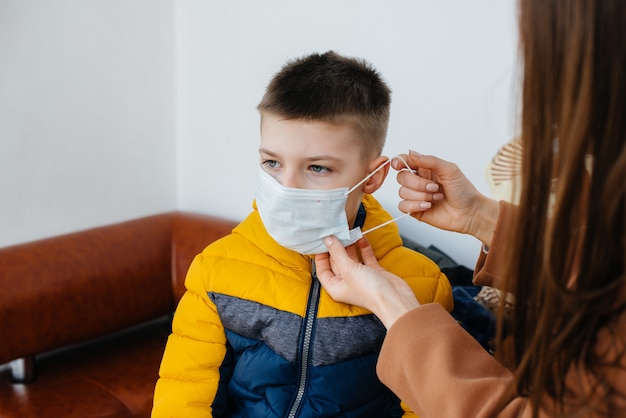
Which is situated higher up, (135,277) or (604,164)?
(604,164)

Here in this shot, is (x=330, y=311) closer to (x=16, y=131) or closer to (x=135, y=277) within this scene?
(x=135, y=277)

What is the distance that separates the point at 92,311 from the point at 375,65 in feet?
4.01

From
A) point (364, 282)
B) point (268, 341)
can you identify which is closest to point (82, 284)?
point (268, 341)

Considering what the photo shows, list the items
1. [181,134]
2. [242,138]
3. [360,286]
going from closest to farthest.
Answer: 1. [360,286]
2. [242,138]
3. [181,134]

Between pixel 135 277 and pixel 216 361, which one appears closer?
pixel 216 361

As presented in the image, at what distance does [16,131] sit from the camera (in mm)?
2117

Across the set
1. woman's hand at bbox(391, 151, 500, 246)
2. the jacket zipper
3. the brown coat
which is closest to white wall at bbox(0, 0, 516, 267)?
woman's hand at bbox(391, 151, 500, 246)

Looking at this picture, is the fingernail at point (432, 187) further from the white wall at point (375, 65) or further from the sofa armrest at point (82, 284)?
the sofa armrest at point (82, 284)

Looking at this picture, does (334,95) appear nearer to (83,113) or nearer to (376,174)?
(376,174)

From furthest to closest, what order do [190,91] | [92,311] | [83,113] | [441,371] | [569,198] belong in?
[190,91] → [83,113] → [92,311] → [441,371] → [569,198]

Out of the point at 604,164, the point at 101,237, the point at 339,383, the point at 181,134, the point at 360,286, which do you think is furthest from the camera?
the point at 181,134

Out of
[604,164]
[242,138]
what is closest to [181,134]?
[242,138]

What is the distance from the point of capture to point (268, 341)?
4.76 ft

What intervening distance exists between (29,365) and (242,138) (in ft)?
3.48
